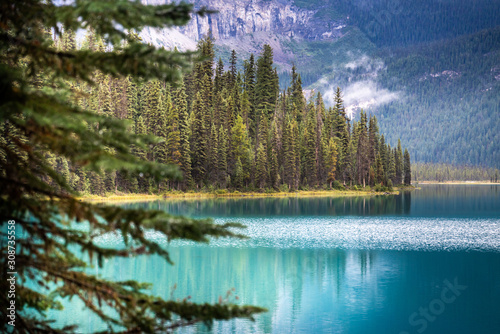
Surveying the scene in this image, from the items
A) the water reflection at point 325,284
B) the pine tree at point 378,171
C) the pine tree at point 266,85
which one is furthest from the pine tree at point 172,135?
the water reflection at point 325,284

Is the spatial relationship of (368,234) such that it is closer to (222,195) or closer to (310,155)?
(222,195)

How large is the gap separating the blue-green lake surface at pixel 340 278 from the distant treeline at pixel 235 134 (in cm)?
3999

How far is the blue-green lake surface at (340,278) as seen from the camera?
18.9m

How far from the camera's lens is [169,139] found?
270ft

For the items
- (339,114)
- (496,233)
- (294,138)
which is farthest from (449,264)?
(339,114)

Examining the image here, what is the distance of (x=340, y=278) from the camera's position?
25.7m

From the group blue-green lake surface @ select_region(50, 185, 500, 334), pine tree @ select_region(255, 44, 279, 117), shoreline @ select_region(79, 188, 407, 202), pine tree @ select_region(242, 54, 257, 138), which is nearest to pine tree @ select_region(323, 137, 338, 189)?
shoreline @ select_region(79, 188, 407, 202)

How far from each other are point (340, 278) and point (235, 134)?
66.5 metres

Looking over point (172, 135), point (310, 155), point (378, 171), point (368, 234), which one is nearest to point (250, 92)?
point (310, 155)

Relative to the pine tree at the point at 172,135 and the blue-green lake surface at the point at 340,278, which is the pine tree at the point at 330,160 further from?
the blue-green lake surface at the point at 340,278

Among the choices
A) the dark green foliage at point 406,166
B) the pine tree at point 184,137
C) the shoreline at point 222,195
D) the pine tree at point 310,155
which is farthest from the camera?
the dark green foliage at point 406,166

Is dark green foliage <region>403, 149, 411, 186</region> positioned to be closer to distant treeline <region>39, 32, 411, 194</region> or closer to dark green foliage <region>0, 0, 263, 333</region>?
distant treeline <region>39, 32, 411, 194</region>

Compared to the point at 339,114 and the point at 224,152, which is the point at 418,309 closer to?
the point at 224,152

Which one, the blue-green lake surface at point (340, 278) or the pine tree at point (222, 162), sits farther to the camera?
the pine tree at point (222, 162)
